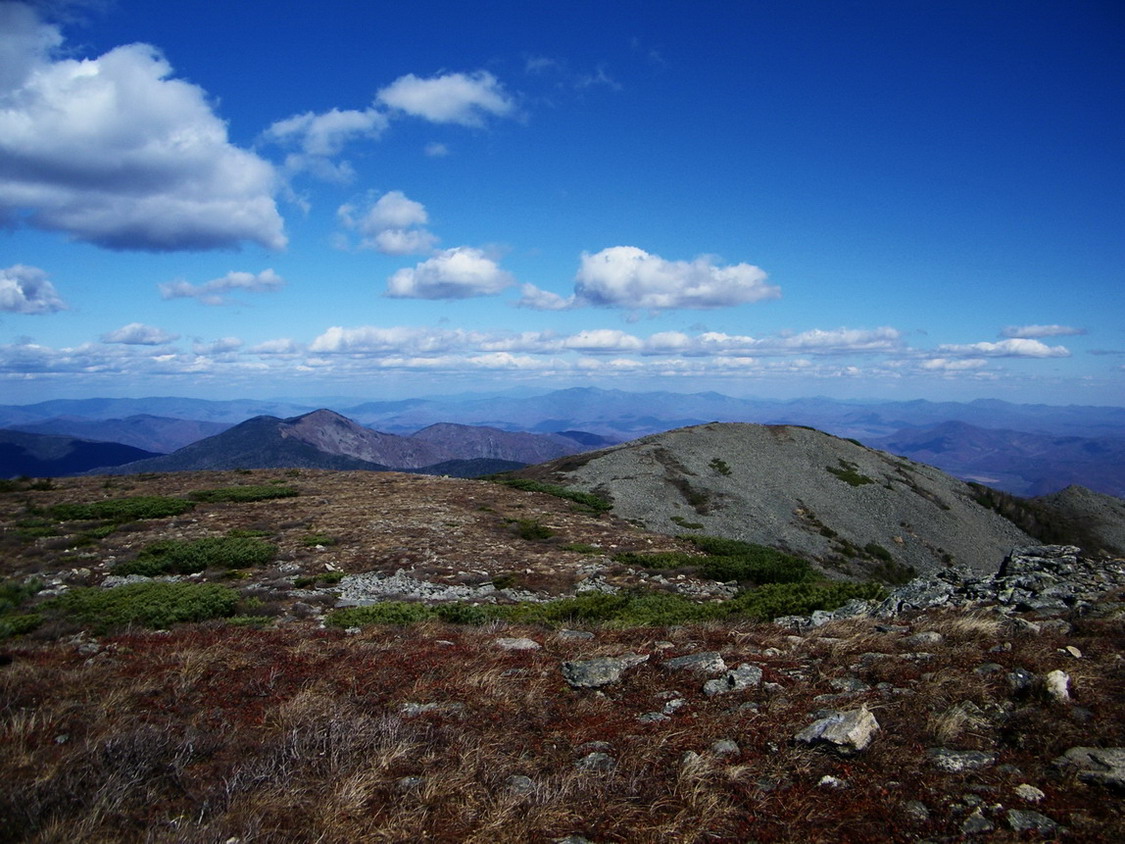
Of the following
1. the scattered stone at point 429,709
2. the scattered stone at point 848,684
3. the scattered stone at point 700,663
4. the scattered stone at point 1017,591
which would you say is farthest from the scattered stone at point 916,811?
the scattered stone at point 1017,591

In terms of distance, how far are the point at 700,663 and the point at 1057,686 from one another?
4219 mm

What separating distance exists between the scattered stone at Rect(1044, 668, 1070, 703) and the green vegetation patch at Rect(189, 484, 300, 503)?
34.5m

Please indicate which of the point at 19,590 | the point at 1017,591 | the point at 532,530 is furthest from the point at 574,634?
the point at 532,530

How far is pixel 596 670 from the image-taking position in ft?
27.7

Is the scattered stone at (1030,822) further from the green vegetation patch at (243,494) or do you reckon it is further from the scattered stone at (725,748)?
the green vegetation patch at (243,494)

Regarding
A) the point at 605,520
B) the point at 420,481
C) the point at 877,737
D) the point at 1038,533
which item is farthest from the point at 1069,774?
the point at 1038,533

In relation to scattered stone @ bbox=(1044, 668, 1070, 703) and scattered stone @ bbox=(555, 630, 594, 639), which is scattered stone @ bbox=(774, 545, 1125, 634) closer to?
scattered stone @ bbox=(1044, 668, 1070, 703)

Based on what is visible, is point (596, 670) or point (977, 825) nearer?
point (977, 825)

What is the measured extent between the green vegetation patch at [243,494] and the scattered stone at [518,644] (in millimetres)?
26911

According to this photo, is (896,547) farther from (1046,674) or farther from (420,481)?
(1046,674)

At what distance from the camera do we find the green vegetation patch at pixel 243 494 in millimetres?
31844

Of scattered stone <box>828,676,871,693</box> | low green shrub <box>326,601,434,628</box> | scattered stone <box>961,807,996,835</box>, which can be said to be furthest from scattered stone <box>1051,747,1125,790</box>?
low green shrub <box>326,601,434,628</box>

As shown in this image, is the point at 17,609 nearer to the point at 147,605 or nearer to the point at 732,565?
the point at 147,605

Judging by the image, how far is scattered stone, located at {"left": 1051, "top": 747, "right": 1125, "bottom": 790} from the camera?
475 centimetres
